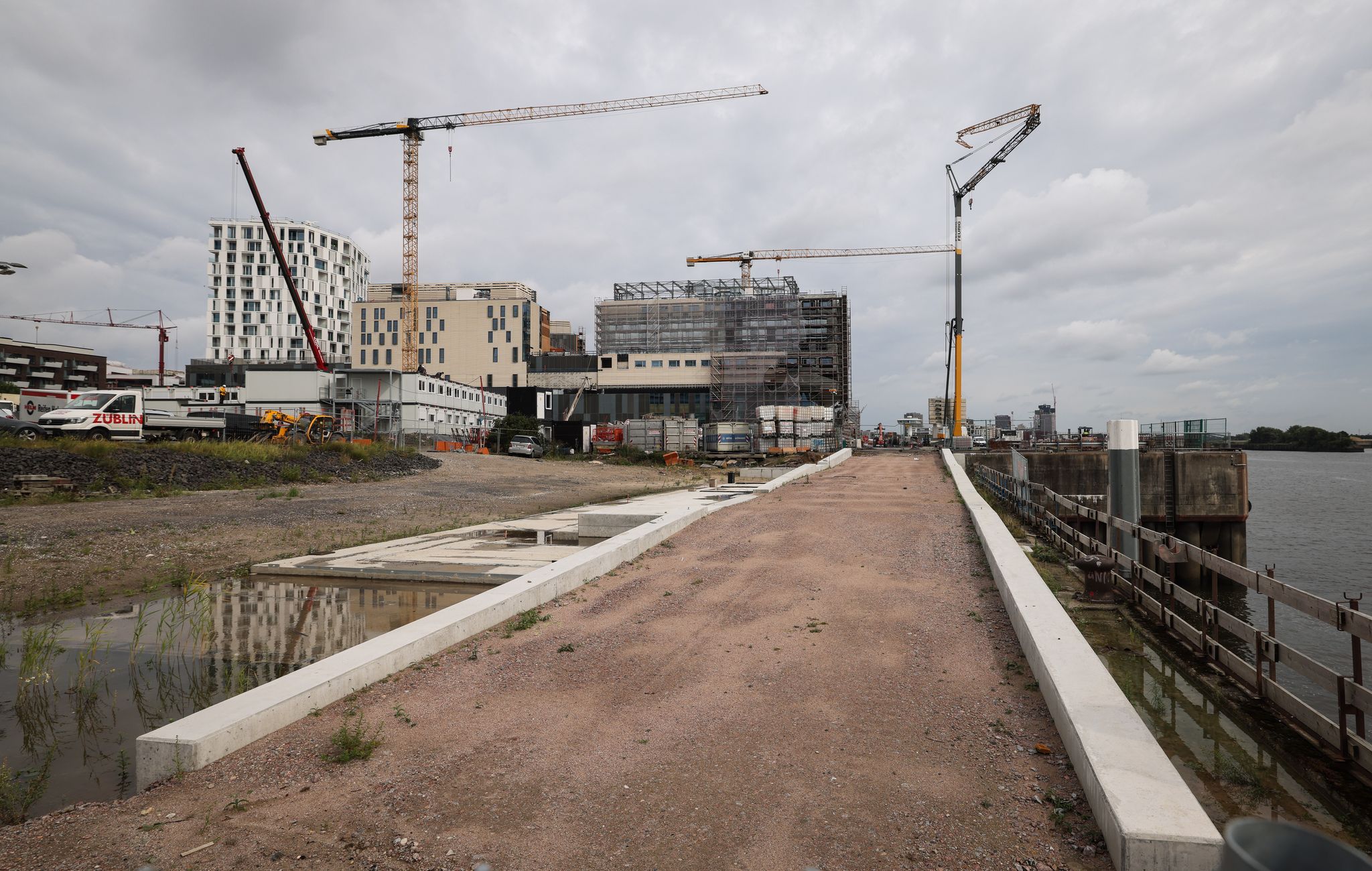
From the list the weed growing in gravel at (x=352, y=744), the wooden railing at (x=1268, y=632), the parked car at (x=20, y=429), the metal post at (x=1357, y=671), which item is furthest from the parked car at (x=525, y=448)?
the metal post at (x=1357, y=671)

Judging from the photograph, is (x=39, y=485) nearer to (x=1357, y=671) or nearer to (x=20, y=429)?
(x=20, y=429)

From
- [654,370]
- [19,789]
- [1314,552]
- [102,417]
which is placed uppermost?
[654,370]

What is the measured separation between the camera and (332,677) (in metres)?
4.83

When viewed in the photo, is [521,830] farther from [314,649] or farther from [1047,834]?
[314,649]

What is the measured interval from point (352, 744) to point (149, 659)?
3804mm

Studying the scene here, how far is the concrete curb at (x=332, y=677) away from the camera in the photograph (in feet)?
12.8

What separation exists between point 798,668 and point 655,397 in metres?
81.6

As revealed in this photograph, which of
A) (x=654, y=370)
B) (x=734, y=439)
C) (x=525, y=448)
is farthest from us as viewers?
(x=654, y=370)

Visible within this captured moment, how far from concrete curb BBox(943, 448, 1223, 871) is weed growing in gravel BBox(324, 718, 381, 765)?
3803mm

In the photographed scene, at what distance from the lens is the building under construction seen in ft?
272

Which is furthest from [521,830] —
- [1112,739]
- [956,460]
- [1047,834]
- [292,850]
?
[956,460]

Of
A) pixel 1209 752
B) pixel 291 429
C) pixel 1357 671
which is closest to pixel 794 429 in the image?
pixel 291 429

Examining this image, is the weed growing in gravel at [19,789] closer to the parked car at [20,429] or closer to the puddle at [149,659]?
the puddle at [149,659]

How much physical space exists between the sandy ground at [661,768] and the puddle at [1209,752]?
704 millimetres
